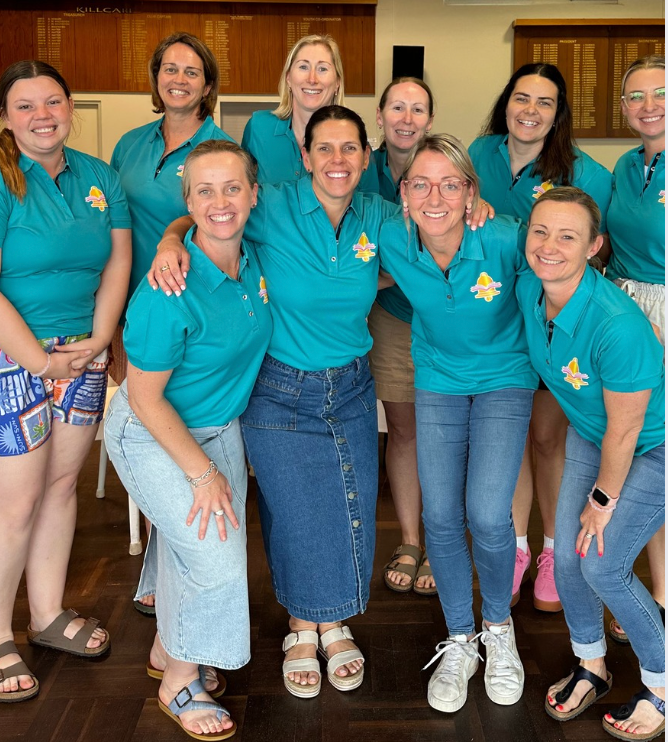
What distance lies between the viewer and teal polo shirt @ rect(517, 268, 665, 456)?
6.80ft

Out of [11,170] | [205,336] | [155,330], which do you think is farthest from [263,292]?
[11,170]

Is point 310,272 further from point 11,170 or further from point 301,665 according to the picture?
point 301,665

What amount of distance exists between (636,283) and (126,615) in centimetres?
207

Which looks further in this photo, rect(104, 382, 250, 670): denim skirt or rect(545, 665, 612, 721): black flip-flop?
rect(545, 665, 612, 721): black flip-flop

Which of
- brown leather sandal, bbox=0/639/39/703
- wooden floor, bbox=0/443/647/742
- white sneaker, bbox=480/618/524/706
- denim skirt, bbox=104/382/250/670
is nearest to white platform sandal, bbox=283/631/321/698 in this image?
wooden floor, bbox=0/443/647/742

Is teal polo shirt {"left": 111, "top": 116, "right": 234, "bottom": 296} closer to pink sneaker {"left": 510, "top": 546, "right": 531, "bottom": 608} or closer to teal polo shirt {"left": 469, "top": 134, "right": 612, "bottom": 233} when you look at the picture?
teal polo shirt {"left": 469, "top": 134, "right": 612, "bottom": 233}

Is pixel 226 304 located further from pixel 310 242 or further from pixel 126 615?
pixel 126 615

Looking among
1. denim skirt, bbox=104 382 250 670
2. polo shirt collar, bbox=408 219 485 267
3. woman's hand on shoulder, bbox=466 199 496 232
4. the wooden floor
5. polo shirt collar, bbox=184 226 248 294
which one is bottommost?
the wooden floor

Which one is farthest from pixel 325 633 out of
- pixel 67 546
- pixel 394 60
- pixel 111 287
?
pixel 394 60

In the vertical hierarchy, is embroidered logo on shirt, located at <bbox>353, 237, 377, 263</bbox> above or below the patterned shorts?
above

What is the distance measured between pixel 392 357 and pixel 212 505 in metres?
1.08

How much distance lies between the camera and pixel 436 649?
260cm

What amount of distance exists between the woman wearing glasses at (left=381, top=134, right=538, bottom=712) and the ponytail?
1042 mm

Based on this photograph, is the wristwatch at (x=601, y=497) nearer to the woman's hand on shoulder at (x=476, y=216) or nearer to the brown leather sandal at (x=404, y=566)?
the woman's hand on shoulder at (x=476, y=216)
